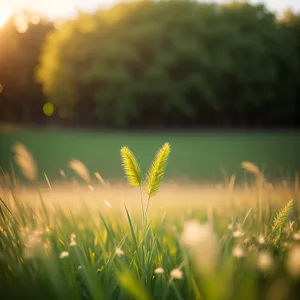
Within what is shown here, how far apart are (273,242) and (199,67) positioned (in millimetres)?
41787

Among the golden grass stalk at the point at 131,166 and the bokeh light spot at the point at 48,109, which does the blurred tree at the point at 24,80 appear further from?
the golden grass stalk at the point at 131,166

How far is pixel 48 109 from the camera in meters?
47.8

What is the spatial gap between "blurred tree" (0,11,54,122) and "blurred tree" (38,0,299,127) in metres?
2.07

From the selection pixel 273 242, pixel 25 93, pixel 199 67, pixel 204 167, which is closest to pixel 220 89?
pixel 199 67

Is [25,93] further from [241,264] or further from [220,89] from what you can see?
[241,264]

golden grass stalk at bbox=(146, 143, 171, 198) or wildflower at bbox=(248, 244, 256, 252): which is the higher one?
golden grass stalk at bbox=(146, 143, 171, 198)

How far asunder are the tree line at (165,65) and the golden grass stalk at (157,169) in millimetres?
38720

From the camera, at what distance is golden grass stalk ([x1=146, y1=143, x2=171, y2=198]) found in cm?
152

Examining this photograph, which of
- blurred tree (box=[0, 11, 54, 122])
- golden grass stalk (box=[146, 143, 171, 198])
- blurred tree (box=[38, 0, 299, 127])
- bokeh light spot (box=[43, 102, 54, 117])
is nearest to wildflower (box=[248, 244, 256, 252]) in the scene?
golden grass stalk (box=[146, 143, 171, 198])

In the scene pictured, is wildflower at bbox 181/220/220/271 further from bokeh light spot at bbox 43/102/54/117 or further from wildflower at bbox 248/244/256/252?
bokeh light spot at bbox 43/102/54/117

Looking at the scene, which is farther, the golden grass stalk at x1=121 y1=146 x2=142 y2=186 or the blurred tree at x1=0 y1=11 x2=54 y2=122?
the blurred tree at x1=0 y1=11 x2=54 y2=122

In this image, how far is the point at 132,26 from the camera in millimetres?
42469

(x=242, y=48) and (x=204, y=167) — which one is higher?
(x=242, y=48)

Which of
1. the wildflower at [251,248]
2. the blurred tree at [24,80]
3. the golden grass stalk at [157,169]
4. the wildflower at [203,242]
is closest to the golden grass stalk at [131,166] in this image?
the golden grass stalk at [157,169]
